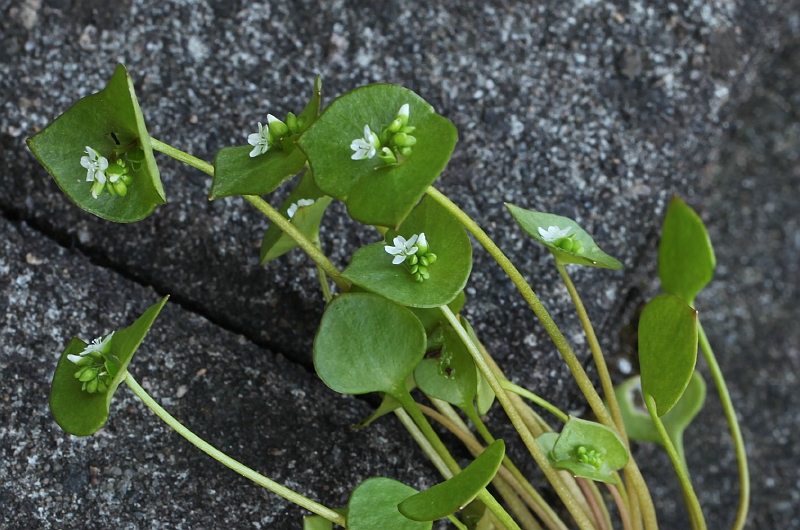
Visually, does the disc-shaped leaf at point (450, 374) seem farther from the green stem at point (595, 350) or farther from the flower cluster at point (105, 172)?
the flower cluster at point (105, 172)

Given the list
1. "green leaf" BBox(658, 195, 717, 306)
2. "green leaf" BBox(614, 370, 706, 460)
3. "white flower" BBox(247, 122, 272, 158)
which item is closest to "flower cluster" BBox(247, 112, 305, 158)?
"white flower" BBox(247, 122, 272, 158)

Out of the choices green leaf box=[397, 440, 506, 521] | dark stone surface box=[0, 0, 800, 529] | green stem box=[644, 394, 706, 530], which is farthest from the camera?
dark stone surface box=[0, 0, 800, 529]

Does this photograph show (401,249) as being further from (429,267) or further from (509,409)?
(509,409)

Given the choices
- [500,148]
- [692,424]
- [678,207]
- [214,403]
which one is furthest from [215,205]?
[692,424]

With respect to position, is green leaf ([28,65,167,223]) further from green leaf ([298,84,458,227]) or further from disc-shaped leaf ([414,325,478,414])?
disc-shaped leaf ([414,325,478,414])

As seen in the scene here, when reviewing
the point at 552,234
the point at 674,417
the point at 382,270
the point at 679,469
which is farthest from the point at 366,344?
the point at 674,417

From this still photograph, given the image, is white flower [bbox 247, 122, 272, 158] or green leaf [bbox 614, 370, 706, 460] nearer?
white flower [bbox 247, 122, 272, 158]

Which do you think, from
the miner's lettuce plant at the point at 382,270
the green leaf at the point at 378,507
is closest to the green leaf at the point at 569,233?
the miner's lettuce plant at the point at 382,270
